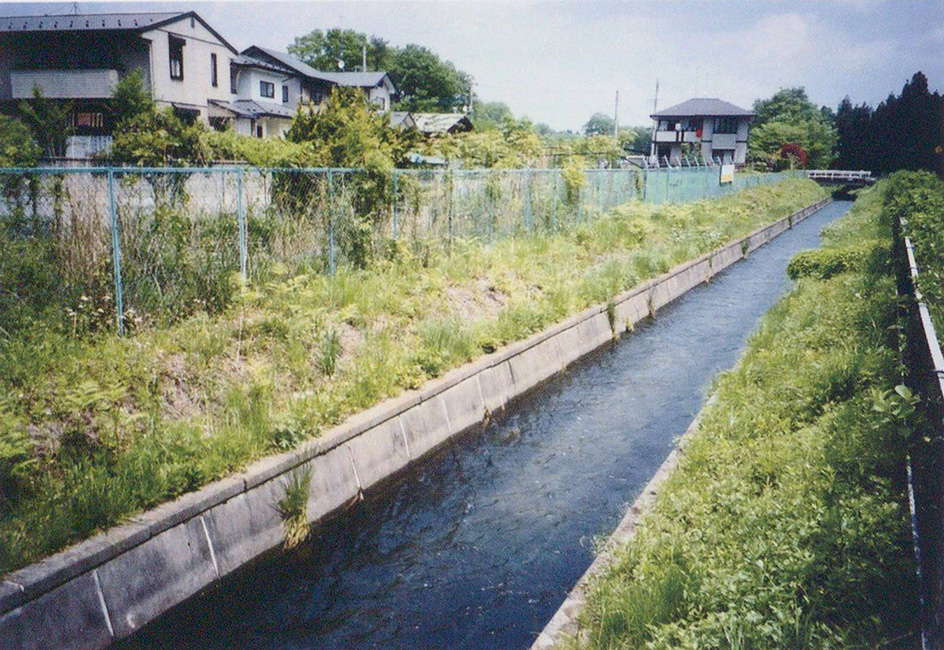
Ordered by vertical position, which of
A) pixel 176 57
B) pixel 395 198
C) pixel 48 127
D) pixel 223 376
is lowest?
pixel 223 376

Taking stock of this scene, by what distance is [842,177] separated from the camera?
69125 millimetres

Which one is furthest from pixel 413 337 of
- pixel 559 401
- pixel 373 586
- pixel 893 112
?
pixel 893 112

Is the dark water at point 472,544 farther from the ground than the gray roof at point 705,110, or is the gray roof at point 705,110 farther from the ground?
the gray roof at point 705,110

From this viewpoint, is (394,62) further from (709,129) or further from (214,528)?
(214,528)

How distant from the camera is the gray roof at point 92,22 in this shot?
106ft

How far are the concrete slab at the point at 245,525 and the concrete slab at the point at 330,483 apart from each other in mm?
369

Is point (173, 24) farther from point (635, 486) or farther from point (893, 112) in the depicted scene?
point (893, 112)

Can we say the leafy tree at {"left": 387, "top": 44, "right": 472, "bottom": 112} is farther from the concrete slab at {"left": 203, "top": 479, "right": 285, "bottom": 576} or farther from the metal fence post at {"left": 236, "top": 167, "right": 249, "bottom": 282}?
the concrete slab at {"left": 203, "top": 479, "right": 285, "bottom": 576}

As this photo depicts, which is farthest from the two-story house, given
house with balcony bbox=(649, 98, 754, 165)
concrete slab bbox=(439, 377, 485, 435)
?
house with balcony bbox=(649, 98, 754, 165)

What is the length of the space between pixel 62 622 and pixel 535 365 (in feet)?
21.8

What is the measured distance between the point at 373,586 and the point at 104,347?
338 cm

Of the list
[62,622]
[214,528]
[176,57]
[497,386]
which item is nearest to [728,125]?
[176,57]

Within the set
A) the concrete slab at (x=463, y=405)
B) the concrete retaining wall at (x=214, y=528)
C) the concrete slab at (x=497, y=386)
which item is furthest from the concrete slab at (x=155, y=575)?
the concrete slab at (x=497, y=386)

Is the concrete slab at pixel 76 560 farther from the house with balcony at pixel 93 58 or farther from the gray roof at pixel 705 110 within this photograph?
the gray roof at pixel 705 110
